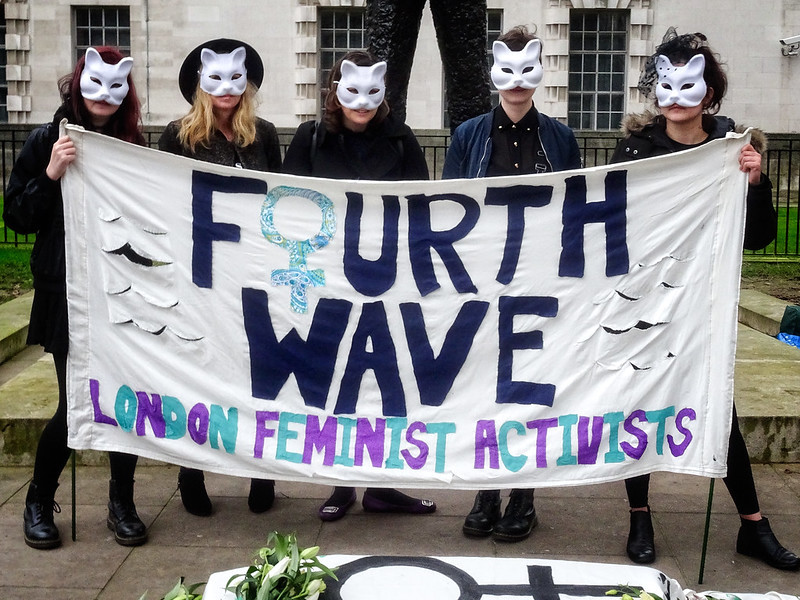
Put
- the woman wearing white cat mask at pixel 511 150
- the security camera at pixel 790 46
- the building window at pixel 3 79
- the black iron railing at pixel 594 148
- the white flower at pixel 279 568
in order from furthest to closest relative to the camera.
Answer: the building window at pixel 3 79 → the security camera at pixel 790 46 → the black iron railing at pixel 594 148 → the woman wearing white cat mask at pixel 511 150 → the white flower at pixel 279 568

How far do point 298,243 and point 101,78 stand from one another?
3.14 feet

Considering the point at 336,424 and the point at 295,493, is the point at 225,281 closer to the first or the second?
the point at 336,424

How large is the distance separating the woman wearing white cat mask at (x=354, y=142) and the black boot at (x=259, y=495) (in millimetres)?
260

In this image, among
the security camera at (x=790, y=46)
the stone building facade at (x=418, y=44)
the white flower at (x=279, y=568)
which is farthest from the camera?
the stone building facade at (x=418, y=44)

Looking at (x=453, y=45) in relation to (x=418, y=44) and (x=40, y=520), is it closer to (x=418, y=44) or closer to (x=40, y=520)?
(x=40, y=520)

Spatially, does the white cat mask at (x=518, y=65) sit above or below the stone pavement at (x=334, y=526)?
above

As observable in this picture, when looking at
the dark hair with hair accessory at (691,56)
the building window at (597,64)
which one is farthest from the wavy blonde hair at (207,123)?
the building window at (597,64)

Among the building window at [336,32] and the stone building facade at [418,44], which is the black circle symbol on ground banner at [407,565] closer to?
the stone building facade at [418,44]

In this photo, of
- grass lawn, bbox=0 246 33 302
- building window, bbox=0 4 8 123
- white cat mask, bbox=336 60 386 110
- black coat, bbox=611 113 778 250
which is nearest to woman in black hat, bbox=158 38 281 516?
white cat mask, bbox=336 60 386 110

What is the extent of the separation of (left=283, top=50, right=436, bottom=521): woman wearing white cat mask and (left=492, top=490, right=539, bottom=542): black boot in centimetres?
70

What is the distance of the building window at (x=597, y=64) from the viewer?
22.1 meters

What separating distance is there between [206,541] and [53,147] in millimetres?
1634

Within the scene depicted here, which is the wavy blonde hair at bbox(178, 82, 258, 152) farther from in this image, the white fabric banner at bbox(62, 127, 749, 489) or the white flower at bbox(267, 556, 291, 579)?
the white flower at bbox(267, 556, 291, 579)

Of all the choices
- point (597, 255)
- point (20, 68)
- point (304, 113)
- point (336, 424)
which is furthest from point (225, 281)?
point (20, 68)
